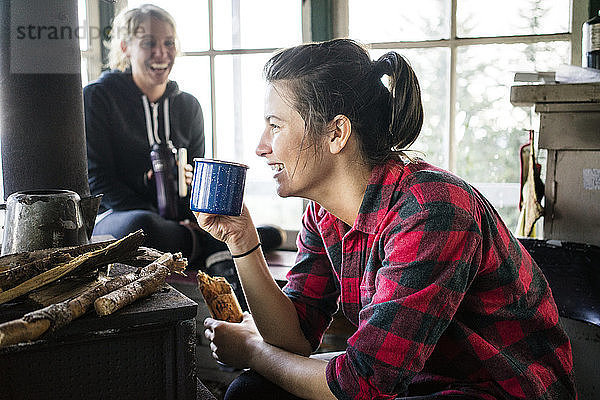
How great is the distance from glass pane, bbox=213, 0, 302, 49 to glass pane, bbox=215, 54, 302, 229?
6 centimetres

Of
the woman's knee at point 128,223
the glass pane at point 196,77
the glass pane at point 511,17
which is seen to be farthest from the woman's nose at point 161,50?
the glass pane at point 511,17

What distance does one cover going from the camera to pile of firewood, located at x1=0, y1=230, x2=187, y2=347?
2.64ft

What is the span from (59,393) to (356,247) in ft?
1.89

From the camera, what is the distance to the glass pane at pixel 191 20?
2613 millimetres

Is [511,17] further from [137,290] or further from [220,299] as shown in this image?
[137,290]

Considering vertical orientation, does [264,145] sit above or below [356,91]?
below

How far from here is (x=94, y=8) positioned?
2.68 m

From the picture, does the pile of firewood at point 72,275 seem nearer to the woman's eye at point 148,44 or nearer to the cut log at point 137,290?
the cut log at point 137,290

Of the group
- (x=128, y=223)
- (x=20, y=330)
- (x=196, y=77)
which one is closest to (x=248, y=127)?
(x=196, y=77)

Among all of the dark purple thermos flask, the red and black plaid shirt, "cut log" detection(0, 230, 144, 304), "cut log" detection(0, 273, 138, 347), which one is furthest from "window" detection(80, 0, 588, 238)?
"cut log" detection(0, 273, 138, 347)

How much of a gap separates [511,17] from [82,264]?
1832mm

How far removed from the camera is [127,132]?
8.23 ft

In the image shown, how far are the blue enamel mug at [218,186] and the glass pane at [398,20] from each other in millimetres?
1402

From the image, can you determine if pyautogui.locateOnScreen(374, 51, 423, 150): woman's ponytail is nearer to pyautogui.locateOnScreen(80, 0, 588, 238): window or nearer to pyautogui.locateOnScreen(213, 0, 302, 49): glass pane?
pyautogui.locateOnScreen(80, 0, 588, 238): window
